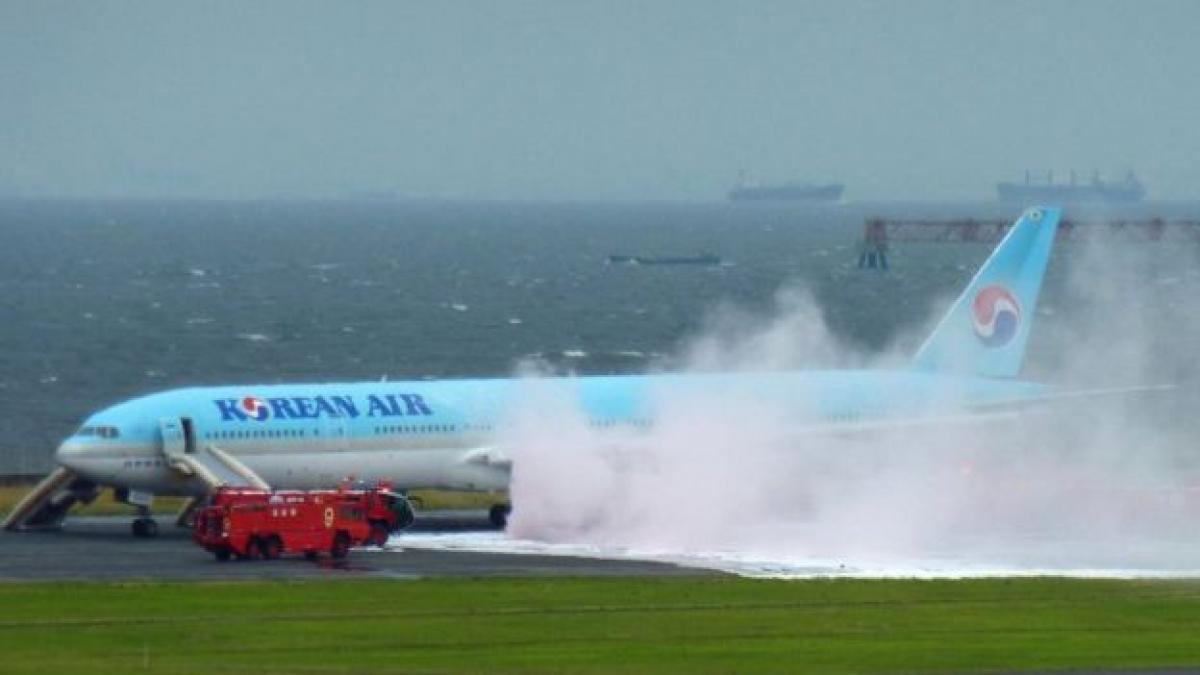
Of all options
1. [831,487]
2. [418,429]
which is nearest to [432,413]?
[418,429]

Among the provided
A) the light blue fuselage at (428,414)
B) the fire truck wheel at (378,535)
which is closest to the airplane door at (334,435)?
the light blue fuselage at (428,414)

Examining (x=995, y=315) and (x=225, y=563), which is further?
(x=995, y=315)

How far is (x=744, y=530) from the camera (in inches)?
2990

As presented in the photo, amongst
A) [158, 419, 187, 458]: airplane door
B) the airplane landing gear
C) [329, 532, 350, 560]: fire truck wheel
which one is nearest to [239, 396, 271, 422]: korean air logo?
[158, 419, 187, 458]: airplane door

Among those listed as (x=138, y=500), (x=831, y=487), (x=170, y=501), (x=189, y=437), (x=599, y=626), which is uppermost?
(x=831, y=487)

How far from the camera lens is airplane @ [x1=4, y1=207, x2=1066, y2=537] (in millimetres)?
76125

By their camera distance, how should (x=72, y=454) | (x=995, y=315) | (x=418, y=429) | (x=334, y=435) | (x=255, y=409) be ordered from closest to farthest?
(x=72, y=454) → (x=255, y=409) → (x=334, y=435) → (x=418, y=429) → (x=995, y=315)

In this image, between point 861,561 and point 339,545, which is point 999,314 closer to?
point 861,561

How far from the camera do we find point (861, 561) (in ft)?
222

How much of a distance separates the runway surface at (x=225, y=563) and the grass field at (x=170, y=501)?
857cm

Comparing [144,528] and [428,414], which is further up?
[428,414]

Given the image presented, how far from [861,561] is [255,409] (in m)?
19.6

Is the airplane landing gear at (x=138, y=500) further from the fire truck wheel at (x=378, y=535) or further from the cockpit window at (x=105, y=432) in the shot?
the fire truck wheel at (x=378, y=535)

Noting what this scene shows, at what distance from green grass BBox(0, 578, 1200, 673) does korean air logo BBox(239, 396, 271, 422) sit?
17.5 m
